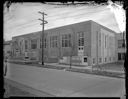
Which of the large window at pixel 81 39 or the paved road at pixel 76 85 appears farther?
the large window at pixel 81 39

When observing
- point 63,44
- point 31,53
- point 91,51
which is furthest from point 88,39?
point 31,53

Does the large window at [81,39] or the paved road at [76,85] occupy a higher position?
the large window at [81,39]

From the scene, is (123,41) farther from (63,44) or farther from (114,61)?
→ (114,61)

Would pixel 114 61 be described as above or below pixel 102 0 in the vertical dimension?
below

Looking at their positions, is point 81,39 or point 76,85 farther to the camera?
point 81,39

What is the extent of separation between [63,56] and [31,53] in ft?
10.3

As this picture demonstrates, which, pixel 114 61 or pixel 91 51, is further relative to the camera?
pixel 114 61

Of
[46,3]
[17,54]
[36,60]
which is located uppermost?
[46,3]

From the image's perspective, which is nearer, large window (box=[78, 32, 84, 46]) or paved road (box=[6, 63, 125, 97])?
paved road (box=[6, 63, 125, 97])

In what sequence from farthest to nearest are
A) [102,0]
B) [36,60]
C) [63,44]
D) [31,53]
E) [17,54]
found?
[36,60]
[63,44]
[31,53]
[17,54]
[102,0]

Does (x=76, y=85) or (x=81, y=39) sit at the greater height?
(x=81, y=39)

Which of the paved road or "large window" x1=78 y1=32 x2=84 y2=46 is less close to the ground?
"large window" x1=78 y1=32 x2=84 y2=46

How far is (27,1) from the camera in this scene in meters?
1.23

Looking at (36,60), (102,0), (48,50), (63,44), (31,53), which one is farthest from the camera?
(36,60)
